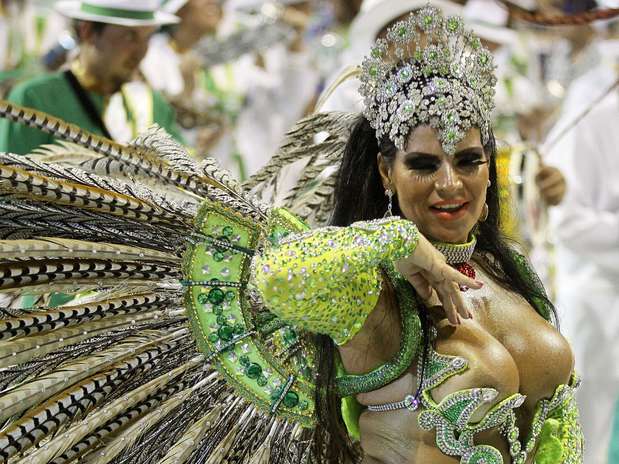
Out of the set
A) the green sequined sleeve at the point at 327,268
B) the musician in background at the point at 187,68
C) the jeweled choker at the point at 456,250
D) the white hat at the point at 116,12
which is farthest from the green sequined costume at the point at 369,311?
the musician in background at the point at 187,68

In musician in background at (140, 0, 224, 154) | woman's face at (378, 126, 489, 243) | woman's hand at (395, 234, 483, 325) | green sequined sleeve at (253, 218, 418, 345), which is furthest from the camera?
musician in background at (140, 0, 224, 154)

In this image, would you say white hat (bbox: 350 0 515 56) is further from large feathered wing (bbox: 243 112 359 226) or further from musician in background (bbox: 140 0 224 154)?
large feathered wing (bbox: 243 112 359 226)

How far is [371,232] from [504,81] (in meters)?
6.28

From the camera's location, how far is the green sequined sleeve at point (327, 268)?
2086 millimetres

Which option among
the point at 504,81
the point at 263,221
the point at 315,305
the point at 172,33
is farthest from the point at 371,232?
the point at 504,81

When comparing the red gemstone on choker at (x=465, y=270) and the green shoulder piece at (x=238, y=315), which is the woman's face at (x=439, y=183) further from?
the green shoulder piece at (x=238, y=315)

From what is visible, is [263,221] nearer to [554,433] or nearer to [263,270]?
[263,270]

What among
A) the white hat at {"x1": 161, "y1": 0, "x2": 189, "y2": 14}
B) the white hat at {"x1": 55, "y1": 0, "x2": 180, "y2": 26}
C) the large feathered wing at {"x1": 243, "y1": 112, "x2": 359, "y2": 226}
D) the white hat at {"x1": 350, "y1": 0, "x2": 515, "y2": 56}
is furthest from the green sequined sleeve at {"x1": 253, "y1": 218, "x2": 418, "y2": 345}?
the white hat at {"x1": 161, "y1": 0, "x2": 189, "y2": 14}

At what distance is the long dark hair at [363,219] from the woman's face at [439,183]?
63 mm

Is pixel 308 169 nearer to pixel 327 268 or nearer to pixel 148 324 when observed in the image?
pixel 148 324

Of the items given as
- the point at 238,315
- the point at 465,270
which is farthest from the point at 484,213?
the point at 238,315

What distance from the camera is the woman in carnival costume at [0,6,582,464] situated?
2.24 m

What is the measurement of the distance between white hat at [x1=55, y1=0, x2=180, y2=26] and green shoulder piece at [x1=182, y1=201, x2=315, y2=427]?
6.57ft

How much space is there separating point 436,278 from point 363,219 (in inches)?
11.7
